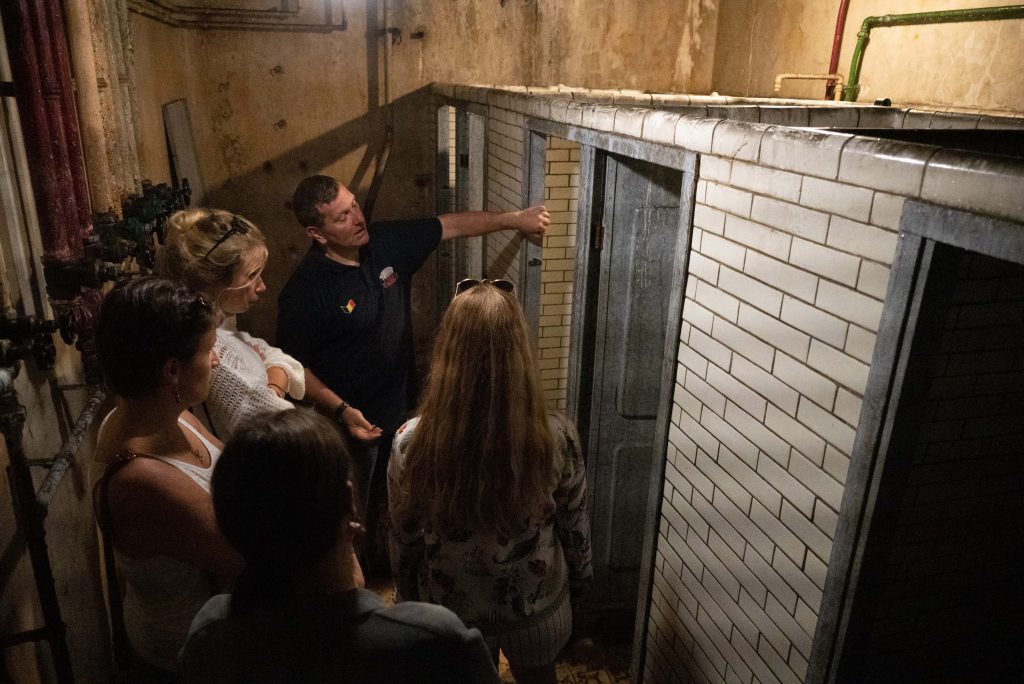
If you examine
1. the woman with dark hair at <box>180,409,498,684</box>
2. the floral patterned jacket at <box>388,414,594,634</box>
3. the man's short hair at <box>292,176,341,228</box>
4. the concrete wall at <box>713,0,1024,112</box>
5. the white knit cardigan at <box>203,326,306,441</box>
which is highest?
the concrete wall at <box>713,0,1024,112</box>

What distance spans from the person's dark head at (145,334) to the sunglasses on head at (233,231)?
662 mm

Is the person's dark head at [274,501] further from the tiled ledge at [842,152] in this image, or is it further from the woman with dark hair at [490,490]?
the tiled ledge at [842,152]

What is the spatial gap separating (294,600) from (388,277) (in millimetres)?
2623

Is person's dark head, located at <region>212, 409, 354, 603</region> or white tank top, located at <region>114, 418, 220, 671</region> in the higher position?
person's dark head, located at <region>212, 409, 354, 603</region>

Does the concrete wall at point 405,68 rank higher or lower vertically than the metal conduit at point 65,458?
higher

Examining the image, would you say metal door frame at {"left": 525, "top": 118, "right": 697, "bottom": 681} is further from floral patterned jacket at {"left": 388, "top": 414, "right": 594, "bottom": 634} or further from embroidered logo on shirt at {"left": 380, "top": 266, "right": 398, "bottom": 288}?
embroidered logo on shirt at {"left": 380, "top": 266, "right": 398, "bottom": 288}

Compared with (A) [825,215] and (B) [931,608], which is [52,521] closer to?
(A) [825,215]

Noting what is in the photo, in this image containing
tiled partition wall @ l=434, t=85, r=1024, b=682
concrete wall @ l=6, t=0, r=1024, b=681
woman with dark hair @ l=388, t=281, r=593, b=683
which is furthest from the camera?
concrete wall @ l=6, t=0, r=1024, b=681

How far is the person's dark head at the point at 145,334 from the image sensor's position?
1.63 metres

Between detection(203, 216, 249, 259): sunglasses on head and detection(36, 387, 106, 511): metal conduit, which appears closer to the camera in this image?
detection(36, 387, 106, 511): metal conduit

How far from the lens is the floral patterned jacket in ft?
6.55

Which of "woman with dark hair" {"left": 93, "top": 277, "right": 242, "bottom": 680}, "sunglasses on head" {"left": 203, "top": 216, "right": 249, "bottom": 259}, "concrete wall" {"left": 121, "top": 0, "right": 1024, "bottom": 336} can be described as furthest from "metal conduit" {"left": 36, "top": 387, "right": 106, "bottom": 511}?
"concrete wall" {"left": 121, "top": 0, "right": 1024, "bottom": 336}

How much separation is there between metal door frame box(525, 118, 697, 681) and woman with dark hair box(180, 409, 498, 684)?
141cm

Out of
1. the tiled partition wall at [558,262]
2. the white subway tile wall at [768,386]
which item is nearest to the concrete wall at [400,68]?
the tiled partition wall at [558,262]
